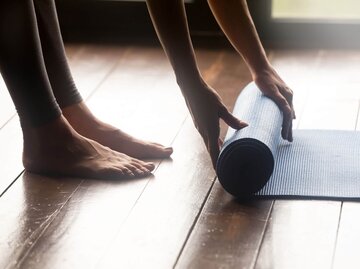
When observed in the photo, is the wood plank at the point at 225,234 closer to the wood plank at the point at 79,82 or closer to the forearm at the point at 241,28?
the forearm at the point at 241,28

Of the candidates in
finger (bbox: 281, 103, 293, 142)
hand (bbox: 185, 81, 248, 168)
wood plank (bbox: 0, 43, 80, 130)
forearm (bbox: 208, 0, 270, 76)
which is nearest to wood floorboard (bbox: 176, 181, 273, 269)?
hand (bbox: 185, 81, 248, 168)

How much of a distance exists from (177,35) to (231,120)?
245mm

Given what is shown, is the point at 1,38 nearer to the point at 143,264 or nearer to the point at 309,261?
the point at 143,264

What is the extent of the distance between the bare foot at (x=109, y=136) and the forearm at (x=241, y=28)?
336 millimetres

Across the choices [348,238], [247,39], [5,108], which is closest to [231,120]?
[247,39]

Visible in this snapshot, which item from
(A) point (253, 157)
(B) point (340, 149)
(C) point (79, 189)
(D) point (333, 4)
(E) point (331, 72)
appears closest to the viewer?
(A) point (253, 157)

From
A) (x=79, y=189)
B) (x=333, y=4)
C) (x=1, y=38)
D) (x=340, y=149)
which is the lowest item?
(x=333, y=4)

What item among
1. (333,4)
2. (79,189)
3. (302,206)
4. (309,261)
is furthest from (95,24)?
(309,261)

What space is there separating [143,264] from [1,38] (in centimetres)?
72

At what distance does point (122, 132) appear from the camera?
103 inches

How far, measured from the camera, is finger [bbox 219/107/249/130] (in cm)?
230

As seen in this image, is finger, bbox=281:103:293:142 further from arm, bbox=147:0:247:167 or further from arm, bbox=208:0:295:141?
arm, bbox=147:0:247:167

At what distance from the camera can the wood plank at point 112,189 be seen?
2057 mm

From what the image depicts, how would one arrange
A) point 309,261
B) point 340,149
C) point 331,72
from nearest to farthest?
point 309,261, point 340,149, point 331,72
